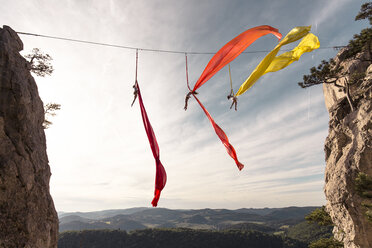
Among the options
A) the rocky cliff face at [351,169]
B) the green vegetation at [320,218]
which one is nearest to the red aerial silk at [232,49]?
the rocky cliff face at [351,169]

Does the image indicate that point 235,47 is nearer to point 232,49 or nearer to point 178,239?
point 232,49

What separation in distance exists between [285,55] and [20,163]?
11989 mm

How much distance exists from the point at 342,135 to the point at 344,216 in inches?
310

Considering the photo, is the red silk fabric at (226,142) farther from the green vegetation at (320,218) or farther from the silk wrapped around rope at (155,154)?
the green vegetation at (320,218)

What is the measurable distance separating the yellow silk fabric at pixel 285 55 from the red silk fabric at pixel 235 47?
0.38 metres

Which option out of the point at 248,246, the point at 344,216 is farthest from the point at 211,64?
the point at 248,246

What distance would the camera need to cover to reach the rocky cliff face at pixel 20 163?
27.8 feet

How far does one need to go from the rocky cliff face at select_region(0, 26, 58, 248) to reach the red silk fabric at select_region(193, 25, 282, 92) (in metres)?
8.98

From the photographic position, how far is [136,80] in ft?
19.6

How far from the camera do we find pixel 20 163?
965 centimetres

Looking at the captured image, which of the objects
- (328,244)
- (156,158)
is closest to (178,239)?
(328,244)

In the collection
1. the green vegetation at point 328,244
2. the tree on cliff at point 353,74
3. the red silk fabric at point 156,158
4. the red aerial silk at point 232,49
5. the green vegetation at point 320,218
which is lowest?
the green vegetation at point 328,244

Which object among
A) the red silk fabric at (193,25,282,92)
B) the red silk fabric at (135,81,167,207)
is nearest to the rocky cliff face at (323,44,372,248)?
the red silk fabric at (193,25,282,92)

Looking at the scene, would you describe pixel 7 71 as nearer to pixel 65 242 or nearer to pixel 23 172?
pixel 23 172
